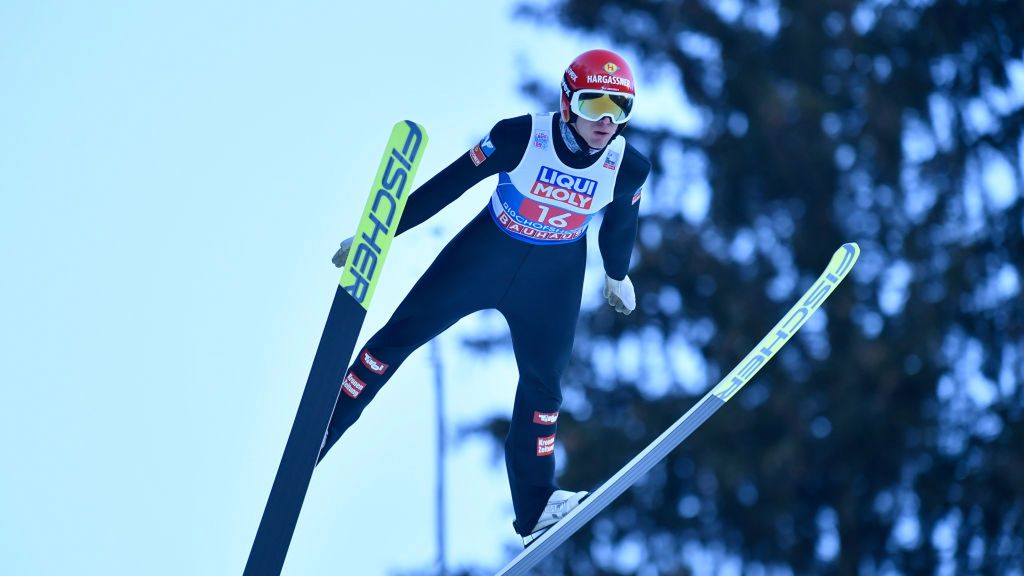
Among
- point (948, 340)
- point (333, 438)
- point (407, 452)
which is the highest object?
point (948, 340)

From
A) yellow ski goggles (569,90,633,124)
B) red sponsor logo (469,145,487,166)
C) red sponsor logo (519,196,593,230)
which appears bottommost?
red sponsor logo (519,196,593,230)

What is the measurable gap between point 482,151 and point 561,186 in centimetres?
27

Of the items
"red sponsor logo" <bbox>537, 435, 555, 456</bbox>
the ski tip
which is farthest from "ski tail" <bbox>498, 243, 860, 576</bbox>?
the ski tip

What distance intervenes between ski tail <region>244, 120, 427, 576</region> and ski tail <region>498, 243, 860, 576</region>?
86 centimetres

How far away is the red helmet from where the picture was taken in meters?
3.94

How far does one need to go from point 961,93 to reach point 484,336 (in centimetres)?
574

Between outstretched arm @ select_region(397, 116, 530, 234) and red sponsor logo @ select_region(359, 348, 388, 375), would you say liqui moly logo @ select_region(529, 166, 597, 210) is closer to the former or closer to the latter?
outstretched arm @ select_region(397, 116, 530, 234)

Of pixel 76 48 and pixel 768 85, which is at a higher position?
pixel 76 48

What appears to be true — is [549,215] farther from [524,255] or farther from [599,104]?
[599,104]

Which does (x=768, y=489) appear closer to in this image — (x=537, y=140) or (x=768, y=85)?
(x=768, y=85)

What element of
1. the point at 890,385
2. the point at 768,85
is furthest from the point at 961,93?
the point at 890,385

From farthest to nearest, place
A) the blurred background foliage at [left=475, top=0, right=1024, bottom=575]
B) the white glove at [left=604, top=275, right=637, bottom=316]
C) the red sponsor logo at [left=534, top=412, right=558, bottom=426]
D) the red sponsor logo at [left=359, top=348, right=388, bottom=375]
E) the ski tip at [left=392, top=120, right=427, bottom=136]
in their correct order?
the blurred background foliage at [left=475, top=0, right=1024, bottom=575] → the white glove at [left=604, top=275, right=637, bottom=316] → the red sponsor logo at [left=534, top=412, right=558, bottom=426] → the red sponsor logo at [left=359, top=348, right=388, bottom=375] → the ski tip at [left=392, top=120, right=427, bottom=136]

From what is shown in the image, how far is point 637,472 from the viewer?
442 centimetres

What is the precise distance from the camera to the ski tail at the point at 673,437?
430 centimetres
